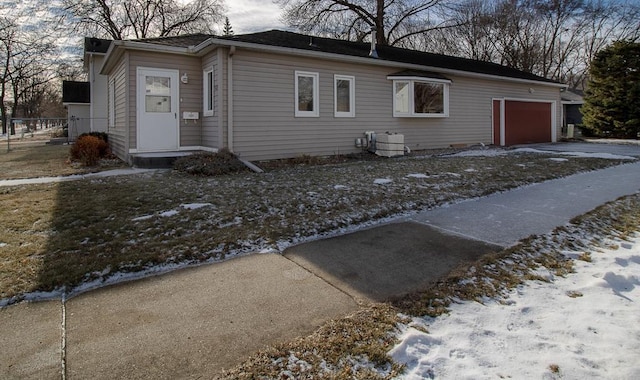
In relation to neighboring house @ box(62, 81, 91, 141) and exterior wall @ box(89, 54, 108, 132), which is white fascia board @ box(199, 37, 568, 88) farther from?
neighboring house @ box(62, 81, 91, 141)

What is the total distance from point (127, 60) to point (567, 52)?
35.8 m

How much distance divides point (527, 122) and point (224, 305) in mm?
18706

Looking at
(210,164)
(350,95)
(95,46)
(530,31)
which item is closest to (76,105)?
(95,46)

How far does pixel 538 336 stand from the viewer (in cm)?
260

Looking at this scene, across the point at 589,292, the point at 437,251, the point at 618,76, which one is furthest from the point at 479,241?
the point at 618,76

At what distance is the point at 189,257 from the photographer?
4121 millimetres

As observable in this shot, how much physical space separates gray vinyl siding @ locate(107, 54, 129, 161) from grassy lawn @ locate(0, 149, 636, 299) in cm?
277

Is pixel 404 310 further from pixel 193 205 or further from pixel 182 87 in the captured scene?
pixel 182 87

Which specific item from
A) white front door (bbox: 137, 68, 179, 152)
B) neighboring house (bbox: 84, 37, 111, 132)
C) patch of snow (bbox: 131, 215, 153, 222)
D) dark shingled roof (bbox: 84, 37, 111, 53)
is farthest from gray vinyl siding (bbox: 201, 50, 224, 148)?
dark shingled roof (bbox: 84, 37, 111, 53)

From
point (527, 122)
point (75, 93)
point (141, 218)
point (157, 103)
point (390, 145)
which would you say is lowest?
point (141, 218)

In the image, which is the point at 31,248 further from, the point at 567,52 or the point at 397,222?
the point at 567,52

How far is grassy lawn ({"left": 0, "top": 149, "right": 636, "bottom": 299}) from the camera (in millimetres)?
3994

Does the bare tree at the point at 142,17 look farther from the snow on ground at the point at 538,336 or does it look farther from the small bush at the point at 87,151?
the snow on ground at the point at 538,336

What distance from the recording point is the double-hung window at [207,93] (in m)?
10.7
